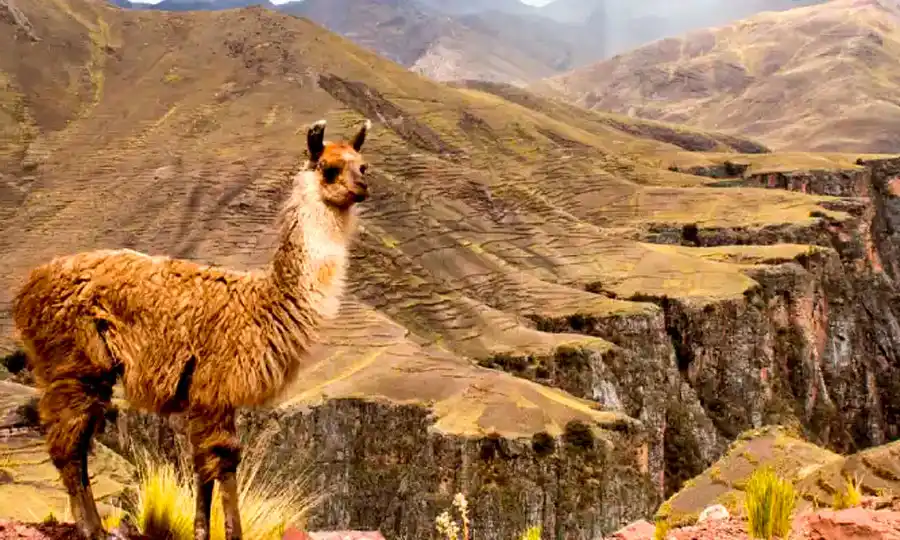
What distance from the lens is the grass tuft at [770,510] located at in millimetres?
7258

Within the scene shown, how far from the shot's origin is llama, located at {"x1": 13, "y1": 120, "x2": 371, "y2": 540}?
7121 mm

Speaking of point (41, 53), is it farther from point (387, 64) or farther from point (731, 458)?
point (731, 458)

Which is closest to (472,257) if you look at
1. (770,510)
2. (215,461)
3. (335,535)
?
(335,535)

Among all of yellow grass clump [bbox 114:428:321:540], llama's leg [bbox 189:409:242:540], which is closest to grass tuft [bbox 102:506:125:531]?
yellow grass clump [bbox 114:428:321:540]

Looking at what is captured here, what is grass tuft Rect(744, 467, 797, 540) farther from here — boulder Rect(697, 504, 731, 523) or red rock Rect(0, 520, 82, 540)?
red rock Rect(0, 520, 82, 540)

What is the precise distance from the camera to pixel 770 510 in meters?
7.27

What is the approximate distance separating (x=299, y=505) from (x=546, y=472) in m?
41.0

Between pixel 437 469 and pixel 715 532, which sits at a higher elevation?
pixel 715 532

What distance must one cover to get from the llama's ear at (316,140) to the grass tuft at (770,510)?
4514mm

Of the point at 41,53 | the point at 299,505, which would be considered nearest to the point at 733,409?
the point at 299,505

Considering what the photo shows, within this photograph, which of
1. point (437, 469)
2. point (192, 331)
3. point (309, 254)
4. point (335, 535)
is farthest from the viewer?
point (437, 469)

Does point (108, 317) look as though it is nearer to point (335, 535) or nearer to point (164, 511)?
point (164, 511)

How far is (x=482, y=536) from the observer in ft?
154

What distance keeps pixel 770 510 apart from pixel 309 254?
425 centimetres
